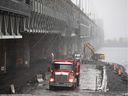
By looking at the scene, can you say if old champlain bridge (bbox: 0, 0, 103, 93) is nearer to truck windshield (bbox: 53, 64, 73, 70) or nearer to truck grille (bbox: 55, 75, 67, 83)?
truck windshield (bbox: 53, 64, 73, 70)

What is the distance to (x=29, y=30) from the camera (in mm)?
43156

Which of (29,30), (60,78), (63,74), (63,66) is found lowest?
(60,78)

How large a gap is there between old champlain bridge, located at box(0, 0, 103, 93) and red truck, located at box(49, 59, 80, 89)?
196 inches

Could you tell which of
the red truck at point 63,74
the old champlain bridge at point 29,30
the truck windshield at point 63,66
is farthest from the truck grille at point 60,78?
the old champlain bridge at point 29,30

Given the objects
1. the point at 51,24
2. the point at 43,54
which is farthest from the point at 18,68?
the point at 43,54

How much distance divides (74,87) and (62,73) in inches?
89.7

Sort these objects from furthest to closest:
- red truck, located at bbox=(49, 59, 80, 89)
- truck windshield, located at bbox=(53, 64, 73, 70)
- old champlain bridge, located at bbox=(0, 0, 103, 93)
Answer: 1. old champlain bridge, located at bbox=(0, 0, 103, 93)
2. truck windshield, located at bbox=(53, 64, 73, 70)
3. red truck, located at bbox=(49, 59, 80, 89)

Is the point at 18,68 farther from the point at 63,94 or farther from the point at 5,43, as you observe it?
the point at 63,94

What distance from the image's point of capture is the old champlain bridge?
35.2m

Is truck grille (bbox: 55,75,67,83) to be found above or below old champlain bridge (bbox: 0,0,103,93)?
below

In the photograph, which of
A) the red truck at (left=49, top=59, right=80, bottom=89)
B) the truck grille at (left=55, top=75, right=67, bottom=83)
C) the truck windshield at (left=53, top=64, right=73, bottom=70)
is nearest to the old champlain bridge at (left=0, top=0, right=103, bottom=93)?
the truck windshield at (left=53, top=64, right=73, bottom=70)

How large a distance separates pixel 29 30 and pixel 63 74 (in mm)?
11953

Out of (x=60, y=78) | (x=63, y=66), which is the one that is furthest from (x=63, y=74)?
(x=63, y=66)

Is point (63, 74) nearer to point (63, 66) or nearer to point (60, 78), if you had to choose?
point (60, 78)
